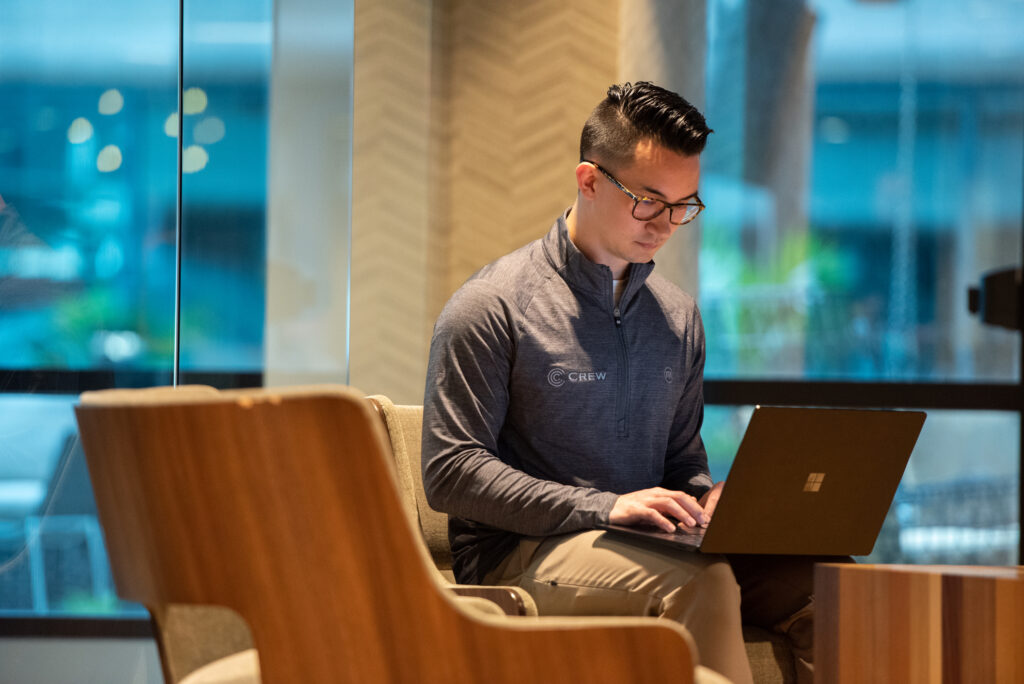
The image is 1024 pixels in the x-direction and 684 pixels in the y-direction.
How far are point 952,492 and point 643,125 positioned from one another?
2.67 metres

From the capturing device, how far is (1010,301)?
1.06m

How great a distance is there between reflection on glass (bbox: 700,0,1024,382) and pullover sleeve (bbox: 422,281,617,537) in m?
2.22

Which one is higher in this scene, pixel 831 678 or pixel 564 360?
Result: pixel 564 360

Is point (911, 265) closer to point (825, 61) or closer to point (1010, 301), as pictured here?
point (825, 61)

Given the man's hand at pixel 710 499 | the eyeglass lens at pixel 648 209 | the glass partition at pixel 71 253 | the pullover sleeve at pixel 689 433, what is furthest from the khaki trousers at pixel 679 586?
the glass partition at pixel 71 253

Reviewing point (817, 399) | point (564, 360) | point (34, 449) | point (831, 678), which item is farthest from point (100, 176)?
point (817, 399)

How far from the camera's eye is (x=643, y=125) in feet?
6.40

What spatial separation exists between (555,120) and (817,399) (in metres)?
1.48

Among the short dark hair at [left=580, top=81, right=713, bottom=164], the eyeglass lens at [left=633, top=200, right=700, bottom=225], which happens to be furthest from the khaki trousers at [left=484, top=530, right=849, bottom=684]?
the short dark hair at [left=580, top=81, right=713, bottom=164]

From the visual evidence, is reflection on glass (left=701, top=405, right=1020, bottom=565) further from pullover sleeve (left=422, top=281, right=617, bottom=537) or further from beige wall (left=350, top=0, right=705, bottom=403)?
pullover sleeve (left=422, top=281, right=617, bottom=537)

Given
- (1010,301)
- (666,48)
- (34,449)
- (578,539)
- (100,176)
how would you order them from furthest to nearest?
(666,48)
(100,176)
(34,449)
(578,539)
(1010,301)

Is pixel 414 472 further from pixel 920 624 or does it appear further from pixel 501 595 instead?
pixel 920 624

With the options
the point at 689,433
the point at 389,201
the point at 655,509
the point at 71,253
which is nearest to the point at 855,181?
the point at 389,201

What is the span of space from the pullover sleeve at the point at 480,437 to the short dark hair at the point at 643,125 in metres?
0.37
